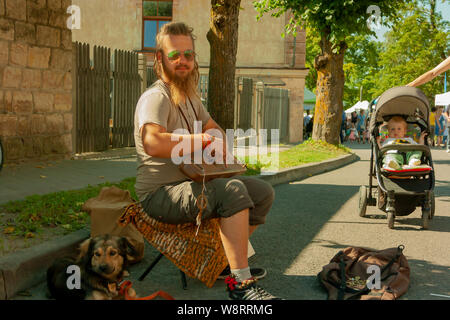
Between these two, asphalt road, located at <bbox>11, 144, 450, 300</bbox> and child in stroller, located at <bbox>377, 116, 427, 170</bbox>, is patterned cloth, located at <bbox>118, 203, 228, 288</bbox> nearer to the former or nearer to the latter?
asphalt road, located at <bbox>11, 144, 450, 300</bbox>

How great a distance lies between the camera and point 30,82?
9141 millimetres

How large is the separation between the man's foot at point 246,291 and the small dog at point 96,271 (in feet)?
2.09

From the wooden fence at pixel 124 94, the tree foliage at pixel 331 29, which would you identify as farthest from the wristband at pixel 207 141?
the tree foliage at pixel 331 29

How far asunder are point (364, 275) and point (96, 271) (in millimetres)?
1977

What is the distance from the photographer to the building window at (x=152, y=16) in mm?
24391

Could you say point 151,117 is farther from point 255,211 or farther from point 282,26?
point 282,26

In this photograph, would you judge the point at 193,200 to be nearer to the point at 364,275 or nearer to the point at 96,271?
the point at 96,271

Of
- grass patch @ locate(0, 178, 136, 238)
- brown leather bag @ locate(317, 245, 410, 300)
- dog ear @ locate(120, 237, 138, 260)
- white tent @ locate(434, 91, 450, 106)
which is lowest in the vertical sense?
brown leather bag @ locate(317, 245, 410, 300)

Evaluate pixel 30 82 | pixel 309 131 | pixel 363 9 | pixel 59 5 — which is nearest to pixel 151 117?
pixel 30 82

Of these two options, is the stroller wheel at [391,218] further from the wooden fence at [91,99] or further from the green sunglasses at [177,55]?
the wooden fence at [91,99]

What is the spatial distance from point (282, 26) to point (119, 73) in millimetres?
12793

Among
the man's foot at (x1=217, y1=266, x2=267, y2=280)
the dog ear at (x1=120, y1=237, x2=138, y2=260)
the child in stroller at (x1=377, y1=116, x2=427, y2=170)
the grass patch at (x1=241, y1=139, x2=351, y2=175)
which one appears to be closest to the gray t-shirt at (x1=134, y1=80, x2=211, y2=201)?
the dog ear at (x1=120, y1=237, x2=138, y2=260)

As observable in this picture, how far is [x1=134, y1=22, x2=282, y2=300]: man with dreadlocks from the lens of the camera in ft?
11.5

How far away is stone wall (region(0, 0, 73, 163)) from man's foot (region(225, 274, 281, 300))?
627 cm
